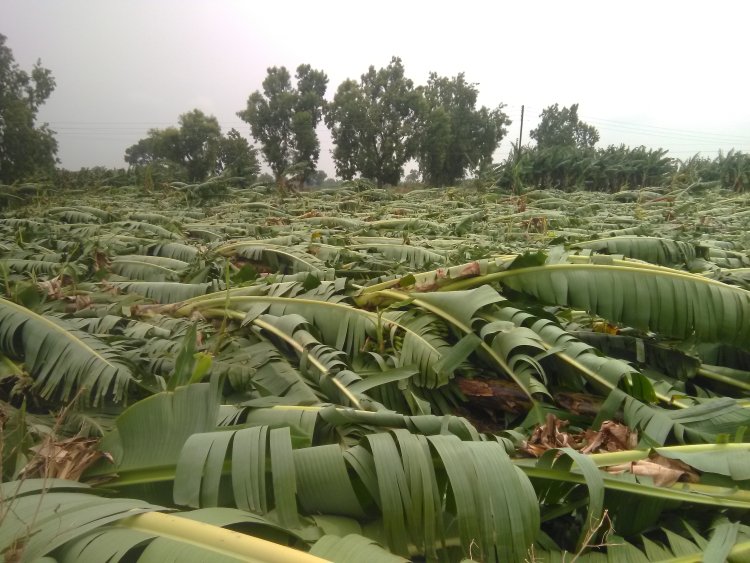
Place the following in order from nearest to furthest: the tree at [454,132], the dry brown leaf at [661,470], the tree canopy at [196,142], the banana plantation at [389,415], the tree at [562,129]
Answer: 1. the banana plantation at [389,415]
2. the dry brown leaf at [661,470]
3. the tree canopy at [196,142]
4. the tree at [454,132]
5. the tree at [562,129]

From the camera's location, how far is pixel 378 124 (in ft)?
97.3

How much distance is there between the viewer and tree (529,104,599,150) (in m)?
45.4

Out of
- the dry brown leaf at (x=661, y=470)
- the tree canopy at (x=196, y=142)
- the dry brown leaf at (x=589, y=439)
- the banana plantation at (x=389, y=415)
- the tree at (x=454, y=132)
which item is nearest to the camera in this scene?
the banana plantation at (x=389, y=415)

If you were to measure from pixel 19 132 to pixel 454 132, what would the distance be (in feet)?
79.1

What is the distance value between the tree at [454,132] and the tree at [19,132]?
769 inches

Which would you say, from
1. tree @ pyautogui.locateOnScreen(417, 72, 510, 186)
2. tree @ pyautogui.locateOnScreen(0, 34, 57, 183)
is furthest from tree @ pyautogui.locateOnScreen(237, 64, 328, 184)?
tree @ pyautogui.locateOnScreen(0, 34, 57, 183)

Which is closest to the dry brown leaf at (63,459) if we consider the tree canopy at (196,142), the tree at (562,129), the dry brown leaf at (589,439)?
the dry brown leaf at (589,439)

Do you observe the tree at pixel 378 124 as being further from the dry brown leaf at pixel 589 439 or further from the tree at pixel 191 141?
the dry brown leaf at pixel 589 439

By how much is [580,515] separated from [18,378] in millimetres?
1702

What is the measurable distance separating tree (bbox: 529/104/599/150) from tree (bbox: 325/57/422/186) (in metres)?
20.0

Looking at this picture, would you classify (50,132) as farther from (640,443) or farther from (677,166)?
(677,166)

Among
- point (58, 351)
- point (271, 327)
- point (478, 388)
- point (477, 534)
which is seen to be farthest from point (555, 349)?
point (58, 351)

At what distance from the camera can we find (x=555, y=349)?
1.49 meters

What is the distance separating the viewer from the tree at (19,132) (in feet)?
46.0
